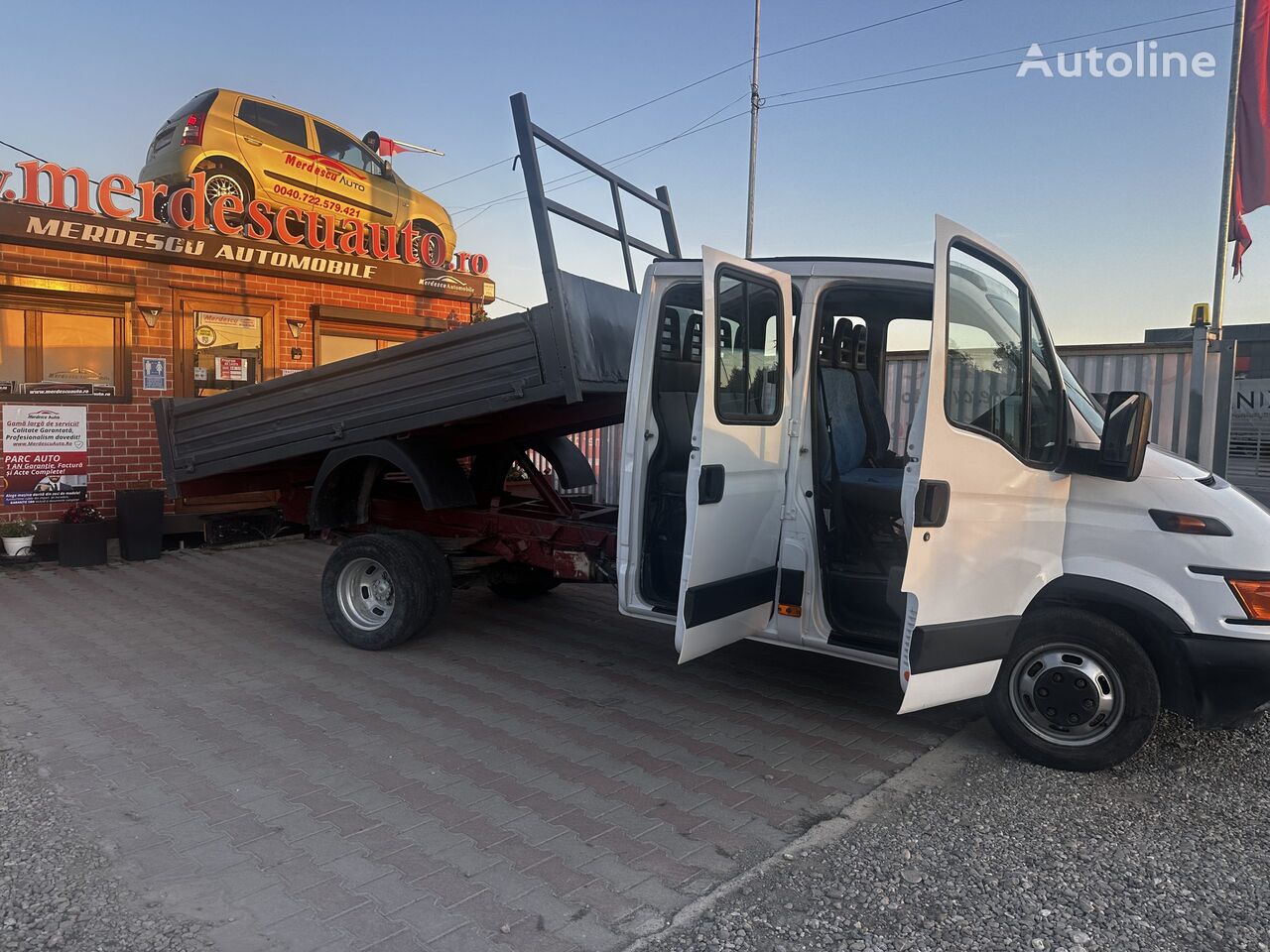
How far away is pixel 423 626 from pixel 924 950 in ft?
12.9

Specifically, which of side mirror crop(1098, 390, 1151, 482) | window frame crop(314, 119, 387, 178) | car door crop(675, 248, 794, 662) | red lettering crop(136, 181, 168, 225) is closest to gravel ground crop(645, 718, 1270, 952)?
car door crop(675, 248, 794, 662)

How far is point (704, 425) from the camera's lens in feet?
13.2

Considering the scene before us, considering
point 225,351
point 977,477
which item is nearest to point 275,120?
point 225,351

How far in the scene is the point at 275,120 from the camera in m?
Answer: 11.7

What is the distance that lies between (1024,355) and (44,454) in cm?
891

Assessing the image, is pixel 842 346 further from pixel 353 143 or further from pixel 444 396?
pixel 353 143

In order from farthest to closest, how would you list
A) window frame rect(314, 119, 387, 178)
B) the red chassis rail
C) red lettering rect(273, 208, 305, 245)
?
window frame rect(314, 119, 387, 178) < red lettering rect(273, 208, 305, 245) < the red chassis rail

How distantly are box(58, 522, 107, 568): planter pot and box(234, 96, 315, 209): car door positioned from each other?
499cm

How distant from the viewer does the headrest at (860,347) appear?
5.21 meters

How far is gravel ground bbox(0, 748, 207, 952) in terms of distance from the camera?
8.68ft

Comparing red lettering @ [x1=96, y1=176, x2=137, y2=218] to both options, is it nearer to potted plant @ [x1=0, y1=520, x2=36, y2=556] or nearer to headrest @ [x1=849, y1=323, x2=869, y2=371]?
potted plant @ [x1=0, y1=520, x2=36, y2=556]

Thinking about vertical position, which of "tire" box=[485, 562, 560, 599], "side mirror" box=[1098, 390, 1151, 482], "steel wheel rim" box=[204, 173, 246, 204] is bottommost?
"tire" box=[485, 562, 560, 599]

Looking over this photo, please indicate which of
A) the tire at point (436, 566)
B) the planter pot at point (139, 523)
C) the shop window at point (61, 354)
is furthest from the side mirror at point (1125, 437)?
the shop window at point (61, 354)

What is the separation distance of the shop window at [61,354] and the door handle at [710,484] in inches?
299
